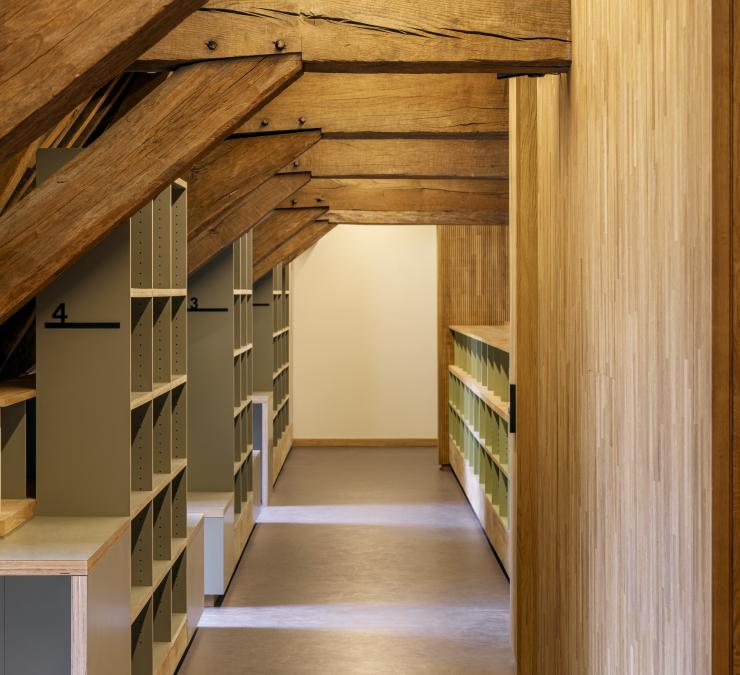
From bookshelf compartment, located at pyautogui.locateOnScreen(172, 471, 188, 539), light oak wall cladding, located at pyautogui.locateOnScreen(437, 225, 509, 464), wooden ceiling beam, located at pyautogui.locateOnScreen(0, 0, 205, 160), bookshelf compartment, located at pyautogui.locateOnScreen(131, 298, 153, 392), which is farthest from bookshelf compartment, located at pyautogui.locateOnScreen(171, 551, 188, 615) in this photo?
light oak wall cladding, located at pyautogui.locateOnScreen(437, 225, 509, 464)

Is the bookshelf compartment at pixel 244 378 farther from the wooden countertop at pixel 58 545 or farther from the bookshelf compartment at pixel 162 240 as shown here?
the wooden countertop at pixel 58 545

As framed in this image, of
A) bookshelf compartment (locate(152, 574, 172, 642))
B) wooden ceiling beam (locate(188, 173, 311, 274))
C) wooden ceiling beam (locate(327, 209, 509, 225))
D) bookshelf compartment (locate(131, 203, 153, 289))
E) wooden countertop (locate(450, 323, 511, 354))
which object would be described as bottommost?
bookshelf compartment (locate(152, 574, 172, 642))

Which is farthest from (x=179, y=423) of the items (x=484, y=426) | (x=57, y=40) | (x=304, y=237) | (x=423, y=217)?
(x=304, y=237)

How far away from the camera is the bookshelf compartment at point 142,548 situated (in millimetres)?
4449

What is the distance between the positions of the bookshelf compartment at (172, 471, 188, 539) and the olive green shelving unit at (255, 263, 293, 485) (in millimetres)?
4332

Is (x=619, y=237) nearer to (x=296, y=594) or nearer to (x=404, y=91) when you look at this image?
(x=404, y=91)

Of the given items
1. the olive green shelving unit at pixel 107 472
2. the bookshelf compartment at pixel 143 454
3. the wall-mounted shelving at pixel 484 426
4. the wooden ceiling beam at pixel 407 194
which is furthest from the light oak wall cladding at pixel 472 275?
the bookshelf compartment at pixel 143 454

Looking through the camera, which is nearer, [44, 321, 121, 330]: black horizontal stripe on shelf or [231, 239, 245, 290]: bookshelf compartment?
[44, 321, 121, 330]: black horizontal stripe on shelf

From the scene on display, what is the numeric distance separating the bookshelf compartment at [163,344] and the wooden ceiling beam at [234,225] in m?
1.18

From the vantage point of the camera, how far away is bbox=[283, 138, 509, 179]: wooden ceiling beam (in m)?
7.23

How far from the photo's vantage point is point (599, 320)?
118 inches

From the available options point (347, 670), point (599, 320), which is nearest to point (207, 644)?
point (347, 670)

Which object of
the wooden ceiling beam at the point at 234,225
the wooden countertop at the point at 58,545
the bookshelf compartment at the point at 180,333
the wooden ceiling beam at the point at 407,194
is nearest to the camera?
the wooden countertop at the point at 58,545

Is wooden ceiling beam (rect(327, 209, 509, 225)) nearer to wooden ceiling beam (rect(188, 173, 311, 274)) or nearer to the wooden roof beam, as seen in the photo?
the wooden roof beam
